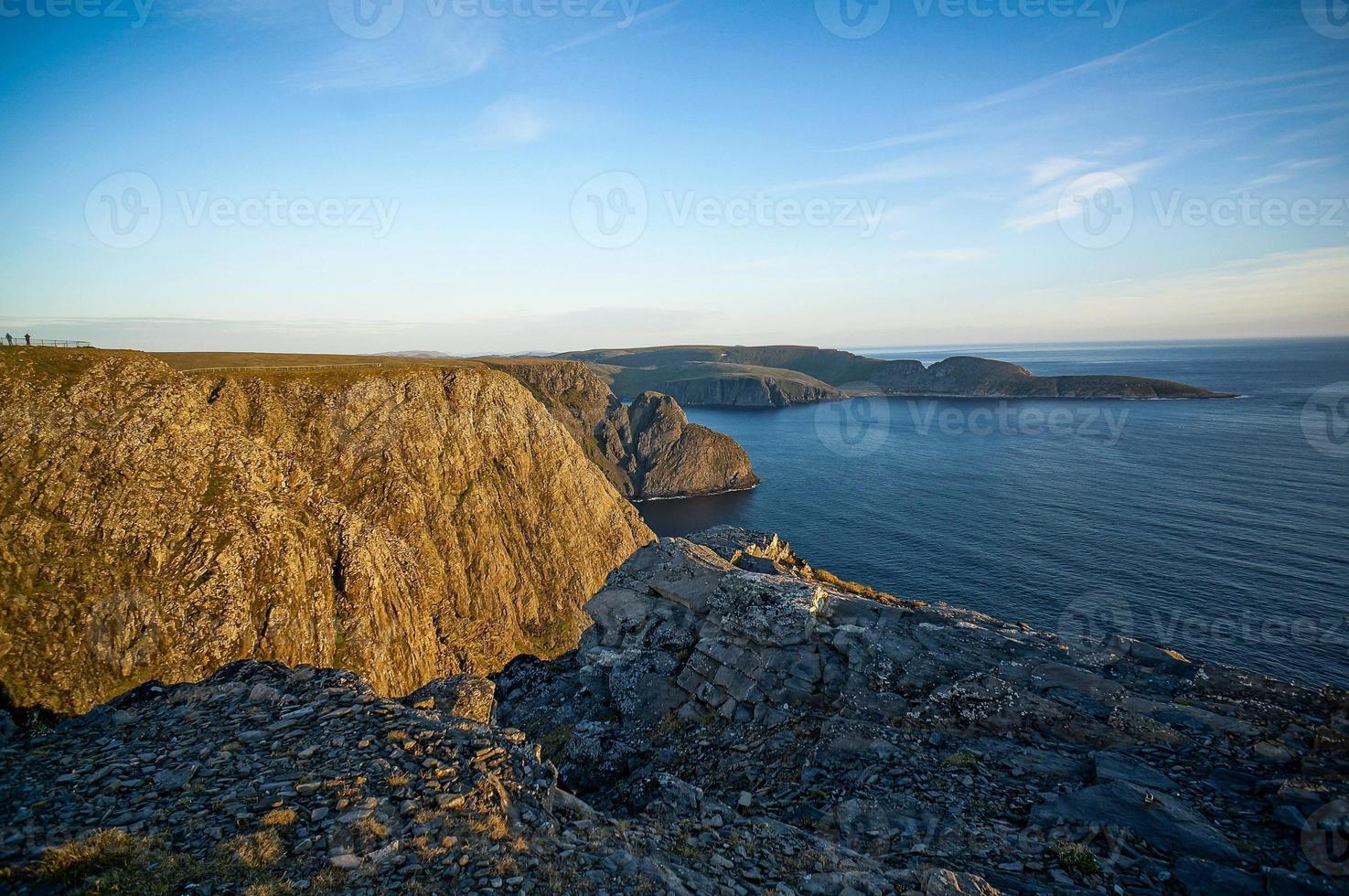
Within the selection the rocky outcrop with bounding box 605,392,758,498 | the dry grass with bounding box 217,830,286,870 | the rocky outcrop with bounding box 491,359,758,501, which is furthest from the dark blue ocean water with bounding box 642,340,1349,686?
the dry grass with bounding box 217,830,286,870

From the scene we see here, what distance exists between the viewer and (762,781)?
1755 centimetres

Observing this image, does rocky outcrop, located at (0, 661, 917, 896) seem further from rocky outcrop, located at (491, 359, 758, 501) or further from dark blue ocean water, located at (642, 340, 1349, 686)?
rocky outcrop, located at (491, 359, 758, 501)

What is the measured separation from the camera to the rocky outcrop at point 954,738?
1167 cm

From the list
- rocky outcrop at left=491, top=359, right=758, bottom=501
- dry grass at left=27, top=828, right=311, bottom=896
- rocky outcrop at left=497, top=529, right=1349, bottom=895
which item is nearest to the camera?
dry grass at left=27, top=828, right=311, bottom=896

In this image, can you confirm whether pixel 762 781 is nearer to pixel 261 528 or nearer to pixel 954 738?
pixel 954 738

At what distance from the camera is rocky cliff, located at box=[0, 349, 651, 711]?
31719mm

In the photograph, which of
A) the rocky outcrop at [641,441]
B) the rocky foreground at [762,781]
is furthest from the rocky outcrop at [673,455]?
the rocky foreground at [762,781]

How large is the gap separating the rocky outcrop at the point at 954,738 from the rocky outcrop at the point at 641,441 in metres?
109

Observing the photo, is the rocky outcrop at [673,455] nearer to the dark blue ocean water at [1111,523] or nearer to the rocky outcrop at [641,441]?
the rocky outcrop at [641,441]

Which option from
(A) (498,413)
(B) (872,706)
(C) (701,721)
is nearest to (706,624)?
(C) (701,721)

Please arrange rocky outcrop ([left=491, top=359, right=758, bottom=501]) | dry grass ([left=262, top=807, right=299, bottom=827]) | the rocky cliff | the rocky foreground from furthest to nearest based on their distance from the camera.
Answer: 1. rocky outcrop ([left=491, top=359, right=758, bottom=501])
2. the rocky cliff
3. dry grass ([left=262, top=807, right=299, bottom=827])
4. the rocky foreground

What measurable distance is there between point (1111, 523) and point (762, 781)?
8959 centimetres

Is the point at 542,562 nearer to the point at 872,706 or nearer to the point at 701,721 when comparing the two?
the point at 701,721

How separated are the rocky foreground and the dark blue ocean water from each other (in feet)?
152
